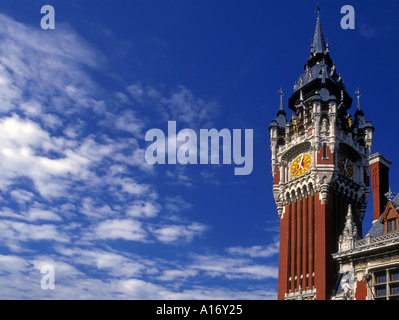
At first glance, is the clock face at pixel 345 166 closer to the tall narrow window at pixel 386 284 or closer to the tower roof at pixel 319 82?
the tower roof at pixel 319 82

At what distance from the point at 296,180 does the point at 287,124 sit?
849cm

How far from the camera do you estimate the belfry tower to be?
56594 millimetres

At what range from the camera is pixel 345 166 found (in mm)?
61656

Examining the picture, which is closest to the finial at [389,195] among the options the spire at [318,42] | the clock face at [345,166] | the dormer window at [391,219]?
the dormer window at [391,219]

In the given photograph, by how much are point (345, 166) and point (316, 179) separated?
16.4ft

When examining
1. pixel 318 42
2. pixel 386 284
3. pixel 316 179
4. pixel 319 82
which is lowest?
pixel 386 284

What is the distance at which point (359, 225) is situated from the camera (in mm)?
61469

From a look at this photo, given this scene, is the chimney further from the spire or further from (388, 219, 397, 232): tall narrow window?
the spire

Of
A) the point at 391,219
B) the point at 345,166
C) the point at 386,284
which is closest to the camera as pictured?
the point at 386,284

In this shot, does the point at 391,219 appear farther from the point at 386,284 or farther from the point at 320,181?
the point at 320,181

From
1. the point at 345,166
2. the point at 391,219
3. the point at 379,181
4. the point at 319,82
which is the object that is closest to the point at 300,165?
the point at 345,166

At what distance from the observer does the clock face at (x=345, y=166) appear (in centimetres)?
6081
